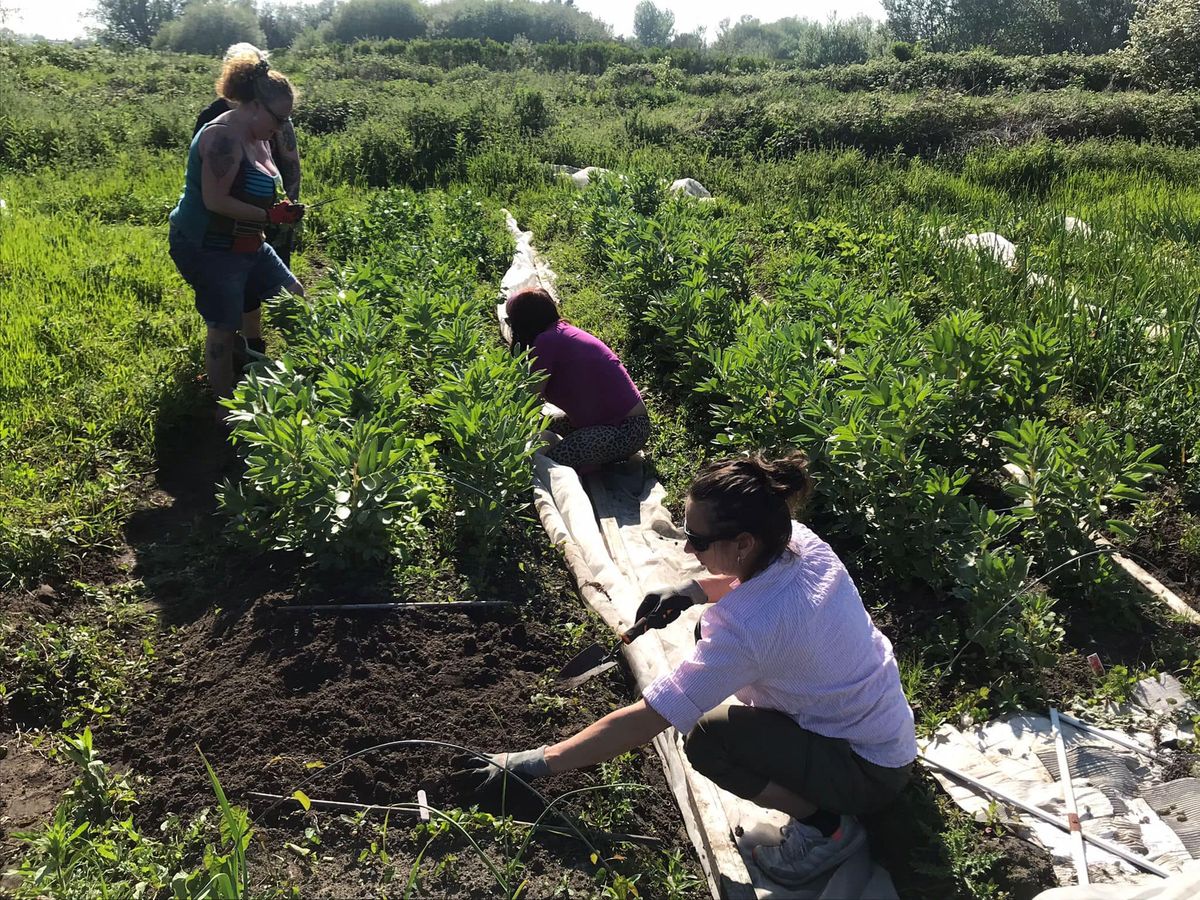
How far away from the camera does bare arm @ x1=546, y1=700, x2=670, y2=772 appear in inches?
85.7

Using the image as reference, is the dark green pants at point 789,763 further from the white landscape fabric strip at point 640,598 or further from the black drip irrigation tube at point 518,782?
the black drip irrigation tube at point 518,782

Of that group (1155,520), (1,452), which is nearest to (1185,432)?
(1155,520)

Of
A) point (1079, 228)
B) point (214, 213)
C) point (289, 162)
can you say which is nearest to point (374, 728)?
point (214, 213)

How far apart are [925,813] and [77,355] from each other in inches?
201

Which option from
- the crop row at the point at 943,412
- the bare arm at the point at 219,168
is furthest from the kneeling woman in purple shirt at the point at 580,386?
the bare arm at the point at 219,168

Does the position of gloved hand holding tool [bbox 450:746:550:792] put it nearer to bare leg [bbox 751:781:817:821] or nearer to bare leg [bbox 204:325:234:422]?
bare leg [bbox 751:781:817:821]

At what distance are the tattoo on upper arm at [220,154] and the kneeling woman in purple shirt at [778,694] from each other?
329 centimetres

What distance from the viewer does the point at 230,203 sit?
4297 millimetres

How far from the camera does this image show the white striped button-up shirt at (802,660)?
2.10 meters

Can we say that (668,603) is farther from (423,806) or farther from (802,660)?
(423,806)

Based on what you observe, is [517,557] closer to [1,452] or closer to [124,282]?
[1,452]

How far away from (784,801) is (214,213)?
3910 millimetres

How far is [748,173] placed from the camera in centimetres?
1215

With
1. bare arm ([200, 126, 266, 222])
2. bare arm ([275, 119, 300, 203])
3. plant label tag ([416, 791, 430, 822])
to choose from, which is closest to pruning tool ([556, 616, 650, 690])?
plant label tag ([416, 791, 430, 822])
